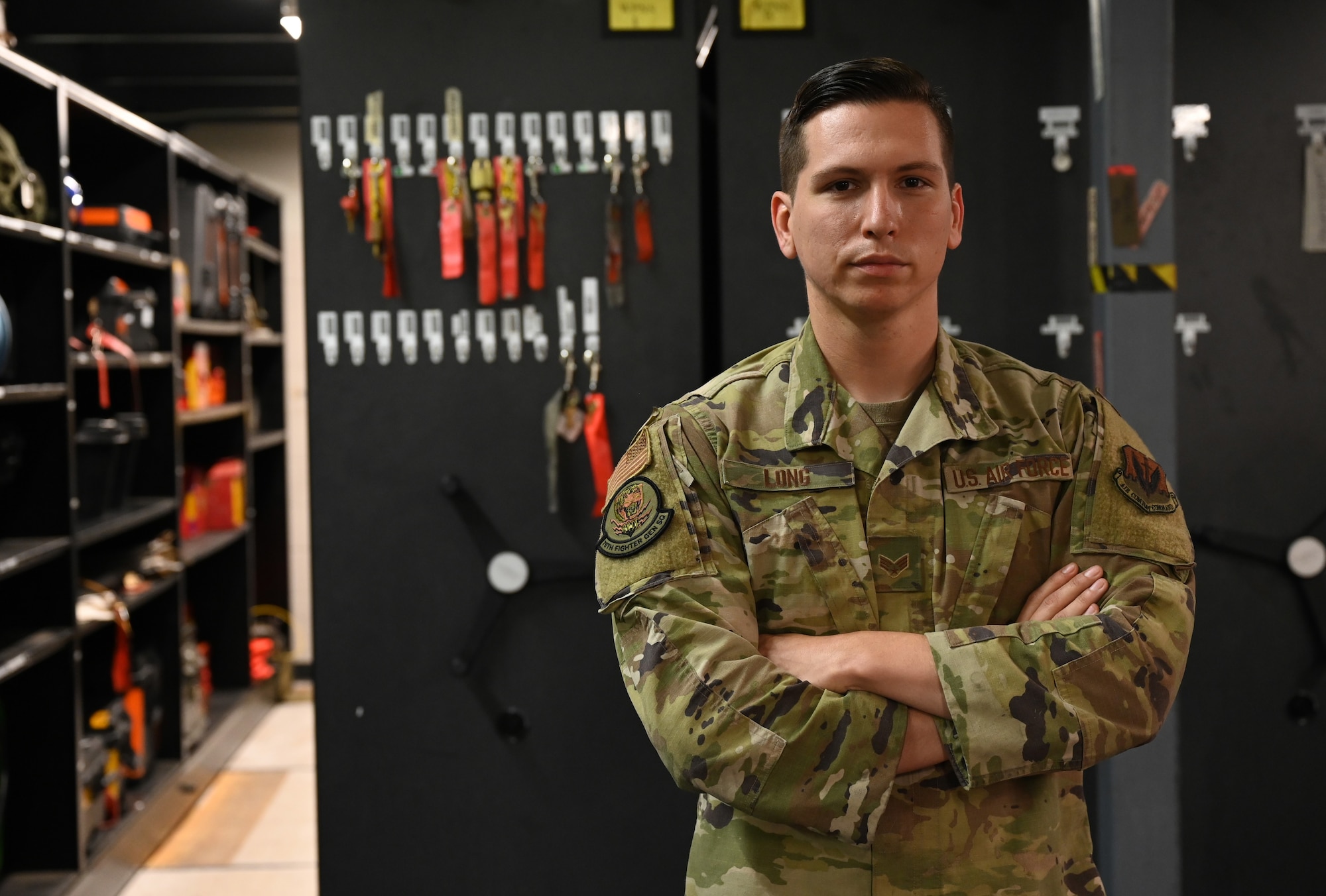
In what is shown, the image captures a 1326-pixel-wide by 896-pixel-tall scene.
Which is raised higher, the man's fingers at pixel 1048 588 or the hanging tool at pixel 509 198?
the hanging tool at pixel 509 198

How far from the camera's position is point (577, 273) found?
8.64 ft

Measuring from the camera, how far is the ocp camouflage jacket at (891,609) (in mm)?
1268

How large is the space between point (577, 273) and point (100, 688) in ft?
8.69

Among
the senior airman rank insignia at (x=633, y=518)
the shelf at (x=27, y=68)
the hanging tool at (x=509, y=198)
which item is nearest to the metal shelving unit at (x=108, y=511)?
the shelf at (x=27, y=68)

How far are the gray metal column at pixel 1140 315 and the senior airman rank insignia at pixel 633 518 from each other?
4.28 ft

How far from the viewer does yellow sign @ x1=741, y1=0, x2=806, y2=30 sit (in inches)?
103

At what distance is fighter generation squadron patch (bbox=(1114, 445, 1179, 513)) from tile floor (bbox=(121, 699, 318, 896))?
2.46 meters

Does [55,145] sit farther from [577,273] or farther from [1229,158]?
[1229,158]

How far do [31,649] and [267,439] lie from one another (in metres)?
2.72

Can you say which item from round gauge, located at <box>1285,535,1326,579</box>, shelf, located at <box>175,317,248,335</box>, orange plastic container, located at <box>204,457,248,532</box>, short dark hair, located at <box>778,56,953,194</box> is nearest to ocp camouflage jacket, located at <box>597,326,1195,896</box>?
short dark hair, located at <box>778,56,953,194</box>

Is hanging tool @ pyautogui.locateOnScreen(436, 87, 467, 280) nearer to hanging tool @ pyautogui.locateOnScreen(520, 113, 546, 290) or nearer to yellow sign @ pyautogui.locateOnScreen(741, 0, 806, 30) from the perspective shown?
hanging tool @ pyautogui.locateOnScreen(520, 113, 546, 290)

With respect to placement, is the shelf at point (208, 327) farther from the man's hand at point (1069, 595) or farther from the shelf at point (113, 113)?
the man's hand at point (1069, 595)

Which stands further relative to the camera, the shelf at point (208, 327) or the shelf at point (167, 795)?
the shelf at point (208, 327)

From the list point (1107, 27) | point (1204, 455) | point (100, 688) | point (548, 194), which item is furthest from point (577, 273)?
point (100, 688)
